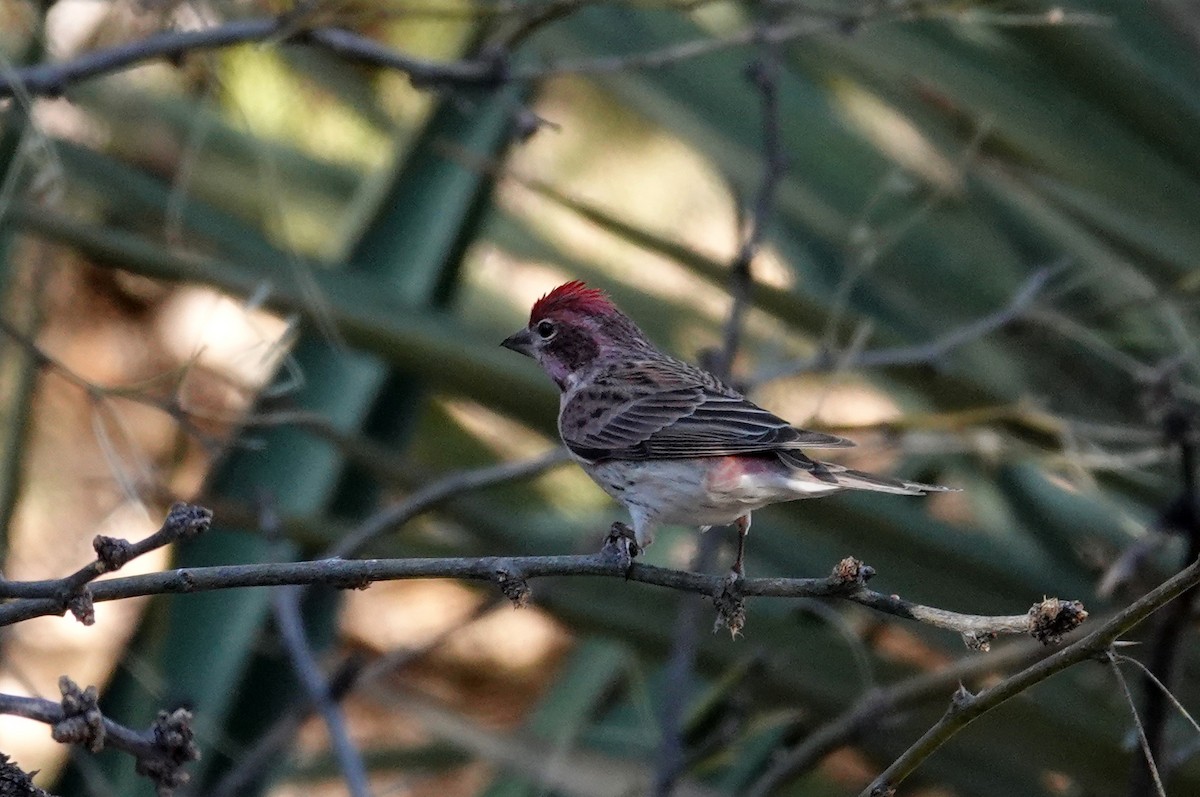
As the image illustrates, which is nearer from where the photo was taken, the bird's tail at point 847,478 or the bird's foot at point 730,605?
the bird's foot at point 730,605

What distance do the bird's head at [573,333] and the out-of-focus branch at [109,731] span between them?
236 cm

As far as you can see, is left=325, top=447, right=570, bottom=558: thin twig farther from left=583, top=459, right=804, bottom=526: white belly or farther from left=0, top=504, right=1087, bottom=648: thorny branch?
left=0, top=504, right=1087, bottom=648: thorny branch

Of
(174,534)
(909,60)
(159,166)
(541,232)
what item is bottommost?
(174,534)

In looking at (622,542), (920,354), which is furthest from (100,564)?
(920,354)

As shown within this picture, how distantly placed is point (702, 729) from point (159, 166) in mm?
4680

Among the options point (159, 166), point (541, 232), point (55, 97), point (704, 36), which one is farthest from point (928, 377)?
point (159, 166)

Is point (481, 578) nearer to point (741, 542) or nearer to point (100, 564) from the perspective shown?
point (100, 564)

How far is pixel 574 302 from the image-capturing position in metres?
4.32

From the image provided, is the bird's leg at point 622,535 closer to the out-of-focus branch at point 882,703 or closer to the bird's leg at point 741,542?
the bird's leg at point 741,542

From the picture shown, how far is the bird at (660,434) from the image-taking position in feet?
10.5

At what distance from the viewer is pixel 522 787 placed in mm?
4871

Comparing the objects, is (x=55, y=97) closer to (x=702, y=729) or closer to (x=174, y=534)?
(x=174, y=534)

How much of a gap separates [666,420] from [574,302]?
745mm

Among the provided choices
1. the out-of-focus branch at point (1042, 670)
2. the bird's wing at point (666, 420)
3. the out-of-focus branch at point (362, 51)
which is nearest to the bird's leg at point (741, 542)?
the bird's wing at point (666, 420)
